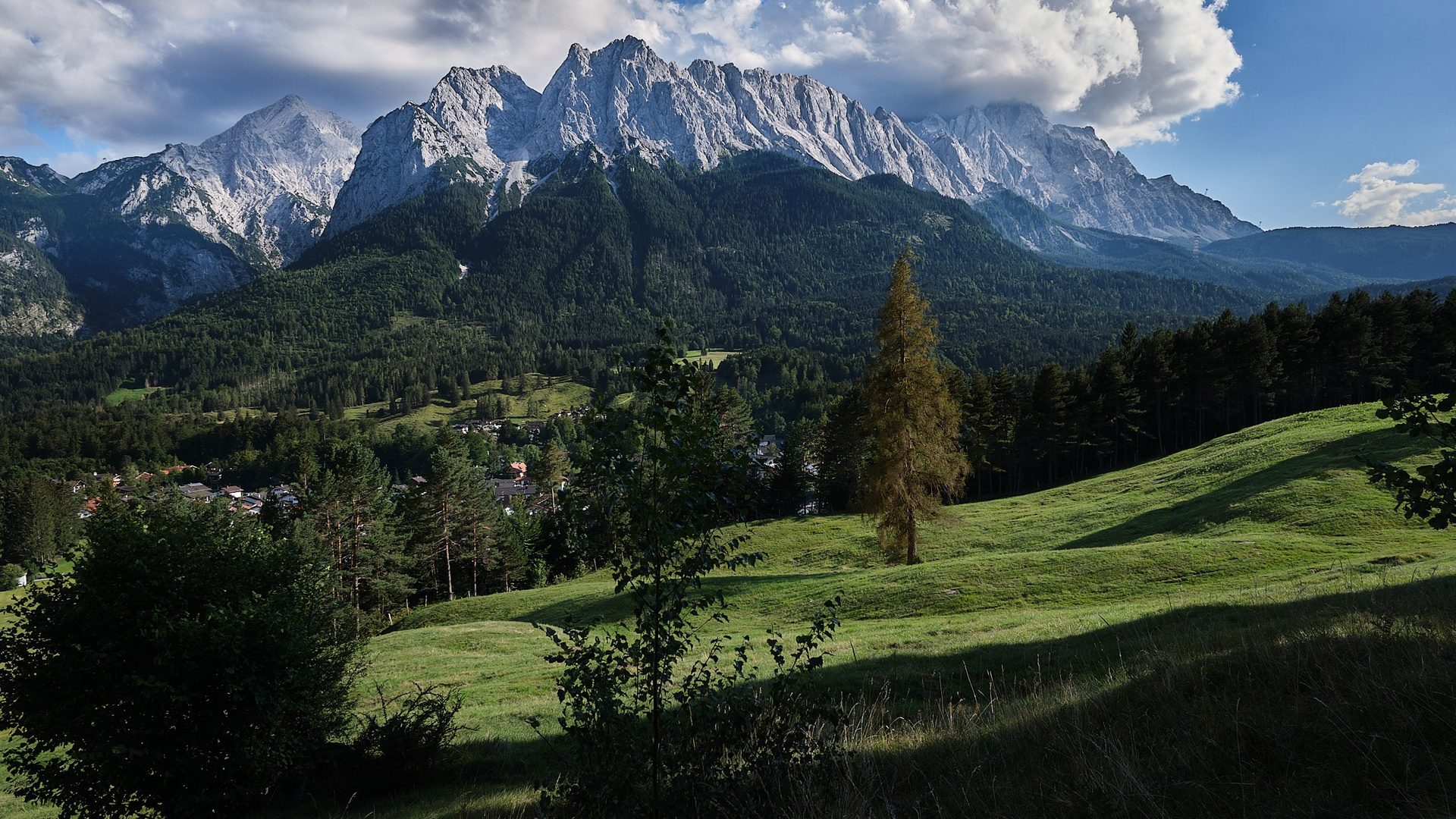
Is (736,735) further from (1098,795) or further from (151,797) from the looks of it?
(151,797)

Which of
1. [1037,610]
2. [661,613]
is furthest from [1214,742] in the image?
[1037,610]

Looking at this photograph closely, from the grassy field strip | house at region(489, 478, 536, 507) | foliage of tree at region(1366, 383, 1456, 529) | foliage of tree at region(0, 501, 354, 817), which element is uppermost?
foliage of tree at region(1366, 383, 1456, 529)

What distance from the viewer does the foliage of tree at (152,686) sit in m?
9.24

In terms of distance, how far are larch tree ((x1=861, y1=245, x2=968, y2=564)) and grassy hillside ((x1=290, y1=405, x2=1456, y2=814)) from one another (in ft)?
9.92

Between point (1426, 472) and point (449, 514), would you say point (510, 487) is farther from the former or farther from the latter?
point (1426, 472)

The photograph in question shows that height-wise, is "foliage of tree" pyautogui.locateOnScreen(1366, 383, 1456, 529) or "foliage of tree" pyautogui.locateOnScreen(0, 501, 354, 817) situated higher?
"foliage of tree" pyautogui.locateOnScreen(1366, 383, 1456, 529)

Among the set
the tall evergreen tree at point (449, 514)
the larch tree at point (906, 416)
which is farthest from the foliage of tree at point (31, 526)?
the larch tree at point (906, 416)

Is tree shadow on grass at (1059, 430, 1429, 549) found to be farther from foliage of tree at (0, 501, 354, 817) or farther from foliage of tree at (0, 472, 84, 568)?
foliage of tree at (0, 472, 84, 568)

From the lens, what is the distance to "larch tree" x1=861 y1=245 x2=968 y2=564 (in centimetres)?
2758

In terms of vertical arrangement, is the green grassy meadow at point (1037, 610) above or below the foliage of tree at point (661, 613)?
below

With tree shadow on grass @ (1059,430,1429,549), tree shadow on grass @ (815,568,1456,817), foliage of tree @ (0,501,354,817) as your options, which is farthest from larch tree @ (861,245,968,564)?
foliage of tree @ (0,501,354,817)

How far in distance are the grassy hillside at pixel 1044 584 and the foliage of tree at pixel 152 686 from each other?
9.12ft

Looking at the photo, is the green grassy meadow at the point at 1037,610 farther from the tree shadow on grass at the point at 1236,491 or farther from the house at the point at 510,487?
the house at the point at 510,487

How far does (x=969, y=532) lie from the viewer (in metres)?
36.8
